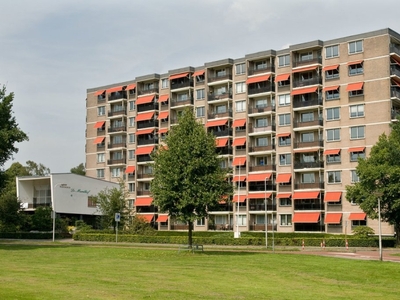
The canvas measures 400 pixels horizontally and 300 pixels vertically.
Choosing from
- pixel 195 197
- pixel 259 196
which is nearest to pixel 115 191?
pixel 259 196

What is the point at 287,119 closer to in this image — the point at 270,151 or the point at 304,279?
the point at 270,151

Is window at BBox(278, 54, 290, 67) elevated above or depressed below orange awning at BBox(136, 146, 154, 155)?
above

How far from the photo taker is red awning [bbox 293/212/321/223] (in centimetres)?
8594

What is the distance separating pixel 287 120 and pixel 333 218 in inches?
730

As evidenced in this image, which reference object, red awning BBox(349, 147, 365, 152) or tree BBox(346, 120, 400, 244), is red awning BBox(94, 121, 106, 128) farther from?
tree BBox(346, 120, 400, 244)

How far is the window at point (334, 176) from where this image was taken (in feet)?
284

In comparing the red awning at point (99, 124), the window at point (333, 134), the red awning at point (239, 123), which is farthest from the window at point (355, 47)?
the red awning at point (99, 124)

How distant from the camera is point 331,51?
3477 inches

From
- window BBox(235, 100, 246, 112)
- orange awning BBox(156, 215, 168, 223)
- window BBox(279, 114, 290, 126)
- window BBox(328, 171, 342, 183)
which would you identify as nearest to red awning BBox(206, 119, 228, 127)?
window BBox(235, 100, 246, 112)

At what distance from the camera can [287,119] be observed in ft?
307

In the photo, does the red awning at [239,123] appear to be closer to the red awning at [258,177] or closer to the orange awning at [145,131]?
the red awning at [258,177]

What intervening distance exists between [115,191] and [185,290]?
63912mm

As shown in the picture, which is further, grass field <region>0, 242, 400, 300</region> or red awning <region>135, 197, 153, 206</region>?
red awning <region>135, 197, 153, 206</region>

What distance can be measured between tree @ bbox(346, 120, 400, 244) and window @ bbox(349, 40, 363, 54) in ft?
80.9
